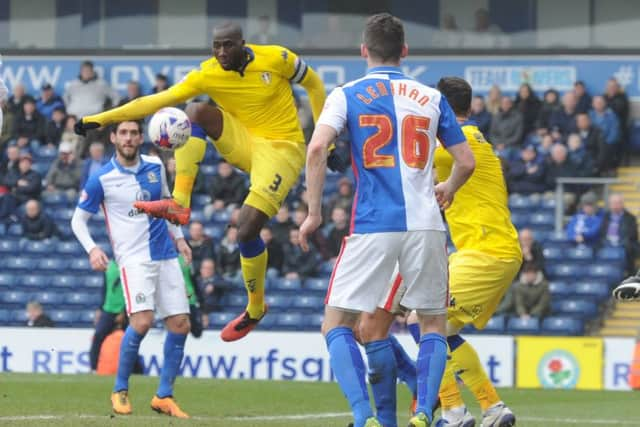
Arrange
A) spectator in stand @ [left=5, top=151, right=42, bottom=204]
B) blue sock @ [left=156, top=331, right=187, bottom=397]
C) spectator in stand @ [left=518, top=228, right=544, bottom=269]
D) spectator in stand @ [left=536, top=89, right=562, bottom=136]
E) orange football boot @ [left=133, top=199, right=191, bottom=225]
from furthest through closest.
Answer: spectator in stand @ [left=5, top=151, right=42, bottom=204], spectator in stand @ [left=536, top=89, right=562, bottom=136], spectator in stand @ [left=518, top=228, right=544, bottom=269], blue sock @ [left=156, top=331, right=187, bottom=397], orange football boot @ [left=133, top=199, right=191, bottom=225]

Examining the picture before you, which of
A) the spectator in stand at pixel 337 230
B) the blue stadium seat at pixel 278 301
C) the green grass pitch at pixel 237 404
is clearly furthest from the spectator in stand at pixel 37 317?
the green grass pitch at pixel 237 404

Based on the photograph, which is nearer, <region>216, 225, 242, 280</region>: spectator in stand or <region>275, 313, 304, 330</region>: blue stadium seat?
<region>275, 313, 304, 330</region>: blue stadium seat

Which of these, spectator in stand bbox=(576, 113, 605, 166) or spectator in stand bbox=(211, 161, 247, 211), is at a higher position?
spectator in stand bbox=(576, 113, 605, 166)

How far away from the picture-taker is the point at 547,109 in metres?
22.7

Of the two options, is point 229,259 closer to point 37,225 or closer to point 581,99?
point 37,225

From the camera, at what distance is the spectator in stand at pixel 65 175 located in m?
23.5

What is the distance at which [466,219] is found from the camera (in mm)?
9812

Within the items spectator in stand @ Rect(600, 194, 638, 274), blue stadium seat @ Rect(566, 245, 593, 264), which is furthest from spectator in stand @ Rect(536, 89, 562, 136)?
blue stadium seat @ Rect(566, 245, 593, 264)

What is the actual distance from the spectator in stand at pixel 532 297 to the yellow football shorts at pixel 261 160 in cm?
923

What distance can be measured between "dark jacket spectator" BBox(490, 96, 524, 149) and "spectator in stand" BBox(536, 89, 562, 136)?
36 cm

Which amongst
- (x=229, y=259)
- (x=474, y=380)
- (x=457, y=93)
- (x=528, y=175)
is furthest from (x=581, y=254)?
(x=457, y=93)

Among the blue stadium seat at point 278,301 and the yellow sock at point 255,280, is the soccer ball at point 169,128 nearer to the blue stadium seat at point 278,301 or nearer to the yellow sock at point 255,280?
the yellow sock at point 255,280

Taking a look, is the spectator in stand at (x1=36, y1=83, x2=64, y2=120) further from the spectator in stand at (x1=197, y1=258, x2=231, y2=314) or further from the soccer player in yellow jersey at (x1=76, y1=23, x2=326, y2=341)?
the soccer player in yellow jersey at (x1=76, y1=23, x2=326, y2=341)

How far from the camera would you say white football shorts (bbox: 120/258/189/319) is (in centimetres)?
1155
